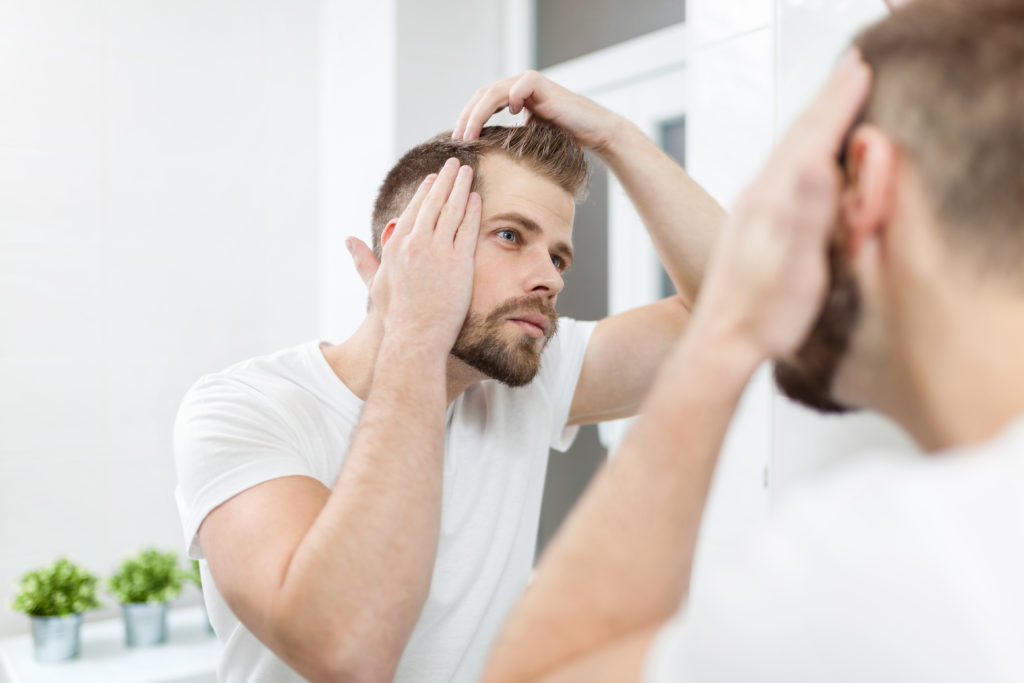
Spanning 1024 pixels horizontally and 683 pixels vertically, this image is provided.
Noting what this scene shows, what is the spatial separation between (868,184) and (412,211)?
0.64 m

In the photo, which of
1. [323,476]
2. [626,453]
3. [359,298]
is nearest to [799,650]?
[626,453]

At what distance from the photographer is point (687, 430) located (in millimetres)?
506

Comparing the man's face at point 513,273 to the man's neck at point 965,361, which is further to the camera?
the man's face at point 513,273

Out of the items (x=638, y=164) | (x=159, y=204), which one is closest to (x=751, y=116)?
(x=638, y=164)

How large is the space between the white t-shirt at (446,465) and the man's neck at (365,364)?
0.02 metres

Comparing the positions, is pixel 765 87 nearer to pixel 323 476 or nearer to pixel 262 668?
pixel 323 476

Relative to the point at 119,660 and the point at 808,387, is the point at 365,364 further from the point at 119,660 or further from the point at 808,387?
the point at 119,660

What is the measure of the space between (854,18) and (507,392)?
65 cm

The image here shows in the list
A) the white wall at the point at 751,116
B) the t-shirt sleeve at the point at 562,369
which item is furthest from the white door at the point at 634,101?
the t-shirt sleeve at the point at 562,369

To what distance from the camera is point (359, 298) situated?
7.39ft

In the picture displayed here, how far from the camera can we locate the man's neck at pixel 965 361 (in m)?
0.43

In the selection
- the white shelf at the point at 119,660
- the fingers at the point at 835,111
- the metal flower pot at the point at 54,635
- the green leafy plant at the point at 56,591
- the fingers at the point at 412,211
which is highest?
the fingers at the point at 835,111

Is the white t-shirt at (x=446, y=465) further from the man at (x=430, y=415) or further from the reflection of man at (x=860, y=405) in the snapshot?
the reflection of man at (x=860, y=405)

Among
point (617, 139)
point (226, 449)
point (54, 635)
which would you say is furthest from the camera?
point (54, 635)
